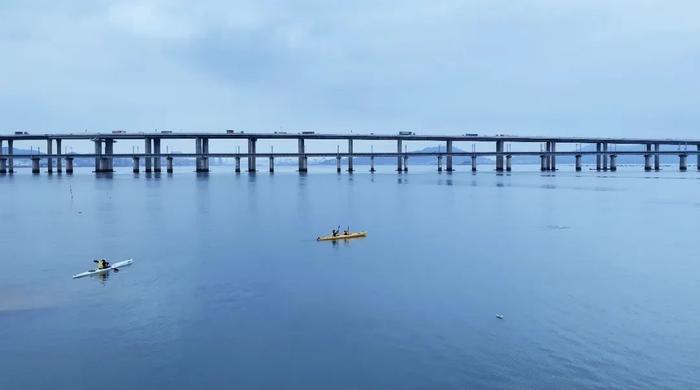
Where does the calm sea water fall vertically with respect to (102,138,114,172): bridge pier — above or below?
below

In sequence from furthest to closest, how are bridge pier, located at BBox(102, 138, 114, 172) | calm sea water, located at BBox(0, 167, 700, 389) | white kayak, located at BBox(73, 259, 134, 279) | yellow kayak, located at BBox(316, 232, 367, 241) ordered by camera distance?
bridge pier, located at BBox(102, 138, 114, 172), yellow kayak, located at BBox(316, 232, 367, 241), white kayak, located at BBox(73, 259, 134, 279), calm sea water, located at BBox(0, 167, 700, 389)

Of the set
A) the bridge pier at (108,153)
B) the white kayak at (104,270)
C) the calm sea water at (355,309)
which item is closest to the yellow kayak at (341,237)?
the calm sea water at (355,309)

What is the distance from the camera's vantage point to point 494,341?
16.1m

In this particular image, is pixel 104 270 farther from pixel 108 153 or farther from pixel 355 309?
pixel 108 153

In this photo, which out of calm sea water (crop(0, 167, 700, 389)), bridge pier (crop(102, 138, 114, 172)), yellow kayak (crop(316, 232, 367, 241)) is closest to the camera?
calm sea water (crop(0, 167, 700, 389))

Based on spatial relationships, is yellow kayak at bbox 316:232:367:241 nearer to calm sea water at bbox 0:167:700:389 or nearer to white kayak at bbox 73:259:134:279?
calm sea water at bbox 0:167:700:389

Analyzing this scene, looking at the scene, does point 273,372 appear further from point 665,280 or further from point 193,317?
point 665,280

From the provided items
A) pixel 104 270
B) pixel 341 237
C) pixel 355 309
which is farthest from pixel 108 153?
pixel 355 309

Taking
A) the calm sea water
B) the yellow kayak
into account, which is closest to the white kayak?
the calm sea water

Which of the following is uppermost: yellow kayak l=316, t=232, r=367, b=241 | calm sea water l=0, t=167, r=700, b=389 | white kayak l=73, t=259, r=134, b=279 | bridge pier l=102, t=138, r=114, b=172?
bridge pier l=102, t=138, r=114, b=172

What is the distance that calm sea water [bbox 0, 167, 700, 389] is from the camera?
1404cm

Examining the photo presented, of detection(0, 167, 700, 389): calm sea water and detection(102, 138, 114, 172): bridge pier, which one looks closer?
detection(0, 167, 700, 389): calm sea water

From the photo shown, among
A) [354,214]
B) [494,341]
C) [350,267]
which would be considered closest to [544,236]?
[350,267]

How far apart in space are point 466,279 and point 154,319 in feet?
43.9
